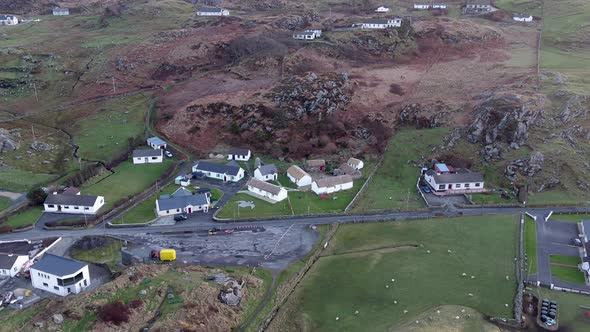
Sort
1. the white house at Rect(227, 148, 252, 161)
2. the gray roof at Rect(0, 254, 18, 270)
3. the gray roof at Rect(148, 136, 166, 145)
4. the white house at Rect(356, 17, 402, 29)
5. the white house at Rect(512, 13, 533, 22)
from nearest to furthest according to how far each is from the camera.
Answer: the gray roof at Rect(0, 254, 18, 270) < the white house at Rect(227, 148, 252, 161) < the gray roof at Rect(148, 136, 166, 145) < the white house at Rect(356, 17, 402, 29) < the white house at Rect(512, 13, 533, 22)

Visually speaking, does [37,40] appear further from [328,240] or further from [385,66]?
[328,240]

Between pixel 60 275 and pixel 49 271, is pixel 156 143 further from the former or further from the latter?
pixel 60 275

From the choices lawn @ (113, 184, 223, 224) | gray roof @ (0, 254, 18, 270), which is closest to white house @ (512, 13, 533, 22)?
lawn @ (113, 184, 223, 224)

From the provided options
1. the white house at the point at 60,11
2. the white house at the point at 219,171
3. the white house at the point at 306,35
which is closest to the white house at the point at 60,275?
the white house at the point at 219,171

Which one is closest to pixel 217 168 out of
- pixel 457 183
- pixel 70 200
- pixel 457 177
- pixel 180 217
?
pixel 180 217

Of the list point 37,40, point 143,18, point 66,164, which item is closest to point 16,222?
point 66,164

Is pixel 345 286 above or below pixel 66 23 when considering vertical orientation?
below

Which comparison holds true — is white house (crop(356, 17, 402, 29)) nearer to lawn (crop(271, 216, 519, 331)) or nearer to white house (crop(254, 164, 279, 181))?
white house (crop(254, 164, 279, 181))
